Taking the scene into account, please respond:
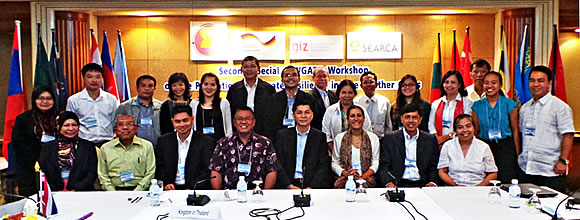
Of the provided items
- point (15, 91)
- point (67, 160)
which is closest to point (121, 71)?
point (15, 91)

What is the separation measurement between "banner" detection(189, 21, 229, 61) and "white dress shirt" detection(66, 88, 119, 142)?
2.49 metres

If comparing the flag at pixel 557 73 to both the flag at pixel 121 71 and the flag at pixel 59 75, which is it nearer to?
the flag at pixel 121 71

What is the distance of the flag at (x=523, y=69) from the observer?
581cm

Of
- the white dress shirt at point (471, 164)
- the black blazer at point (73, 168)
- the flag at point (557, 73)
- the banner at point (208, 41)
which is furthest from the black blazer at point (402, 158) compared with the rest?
the banner at point (208, 41)

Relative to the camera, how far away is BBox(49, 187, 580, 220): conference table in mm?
2484

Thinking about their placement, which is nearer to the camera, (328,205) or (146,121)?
(328,205)

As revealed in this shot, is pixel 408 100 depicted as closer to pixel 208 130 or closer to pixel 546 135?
pixel 546 135

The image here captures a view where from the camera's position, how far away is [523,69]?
5922 millimetres

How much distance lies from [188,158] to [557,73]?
169 inches

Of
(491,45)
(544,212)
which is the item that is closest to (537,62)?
(491,45)

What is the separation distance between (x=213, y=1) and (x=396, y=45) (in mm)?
2627

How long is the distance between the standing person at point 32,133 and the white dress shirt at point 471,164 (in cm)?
321

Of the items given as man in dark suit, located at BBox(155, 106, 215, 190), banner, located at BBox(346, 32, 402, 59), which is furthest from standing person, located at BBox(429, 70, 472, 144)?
banner, located at BBox(346, 32, 402, 59)

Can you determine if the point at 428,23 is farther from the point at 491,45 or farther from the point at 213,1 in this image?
the point at 213,1
